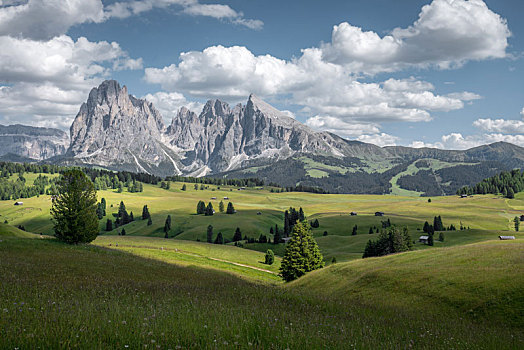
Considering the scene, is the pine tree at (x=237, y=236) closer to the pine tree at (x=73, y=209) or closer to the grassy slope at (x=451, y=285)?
the pine tree at (x=73, y=209)

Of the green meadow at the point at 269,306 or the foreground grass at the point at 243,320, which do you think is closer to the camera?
the foreground grass at the point at 243,320

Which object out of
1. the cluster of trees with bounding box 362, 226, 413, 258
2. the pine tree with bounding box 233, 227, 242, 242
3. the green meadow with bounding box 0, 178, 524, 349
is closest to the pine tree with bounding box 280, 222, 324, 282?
the green meadow with bounding box 0, 178, 524, 349

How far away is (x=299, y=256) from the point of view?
5828cm

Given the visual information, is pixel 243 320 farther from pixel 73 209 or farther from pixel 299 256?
pixel 299 256

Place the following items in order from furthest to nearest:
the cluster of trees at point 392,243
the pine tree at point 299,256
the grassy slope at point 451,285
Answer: the cluster of trees at point 392,243, the pine tree at point 299,256, the grassy slope at point 451,285

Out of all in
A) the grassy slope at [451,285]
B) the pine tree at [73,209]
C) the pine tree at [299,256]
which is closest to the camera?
the grassy slope at [451,285]

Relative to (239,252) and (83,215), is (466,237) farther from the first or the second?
(83,215)

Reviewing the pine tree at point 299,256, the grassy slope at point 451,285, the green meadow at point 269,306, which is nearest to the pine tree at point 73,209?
the green meadow at point 269,306

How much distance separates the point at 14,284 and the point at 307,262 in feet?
160

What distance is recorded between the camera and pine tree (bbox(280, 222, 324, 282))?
57688 mm

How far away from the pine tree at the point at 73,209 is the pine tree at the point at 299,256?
1249 inches

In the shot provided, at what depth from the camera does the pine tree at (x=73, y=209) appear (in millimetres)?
49375

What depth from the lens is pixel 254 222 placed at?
600ft

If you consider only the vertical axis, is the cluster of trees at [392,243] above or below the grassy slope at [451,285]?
below
